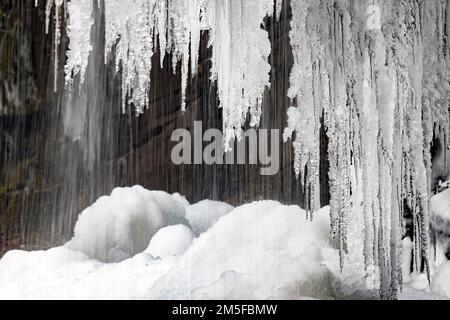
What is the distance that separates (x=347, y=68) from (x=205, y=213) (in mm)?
2140

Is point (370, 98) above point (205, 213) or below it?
above

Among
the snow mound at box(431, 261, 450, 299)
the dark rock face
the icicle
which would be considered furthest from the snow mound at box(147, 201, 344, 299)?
the icicle

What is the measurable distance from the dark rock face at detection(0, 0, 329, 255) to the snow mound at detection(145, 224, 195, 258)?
432 mm

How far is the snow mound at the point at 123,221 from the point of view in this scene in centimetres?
417

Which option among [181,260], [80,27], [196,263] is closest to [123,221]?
[181,260]

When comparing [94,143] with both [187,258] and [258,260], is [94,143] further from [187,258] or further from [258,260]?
[258,260]

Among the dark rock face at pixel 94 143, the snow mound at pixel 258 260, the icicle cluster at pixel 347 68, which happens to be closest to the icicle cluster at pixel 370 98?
the icicle cluster at pixel 347 68

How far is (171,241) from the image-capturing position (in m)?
4.10

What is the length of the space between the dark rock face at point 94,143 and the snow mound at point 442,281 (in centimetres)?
115

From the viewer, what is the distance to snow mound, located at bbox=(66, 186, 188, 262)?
4172mm

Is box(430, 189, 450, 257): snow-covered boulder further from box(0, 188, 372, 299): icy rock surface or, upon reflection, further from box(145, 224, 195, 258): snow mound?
box(145, 224, 195, 258): snow mound

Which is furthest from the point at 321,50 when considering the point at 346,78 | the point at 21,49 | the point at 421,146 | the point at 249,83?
the point at 21,49

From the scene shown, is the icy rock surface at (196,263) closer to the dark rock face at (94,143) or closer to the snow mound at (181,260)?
the snow mound at (181,260)

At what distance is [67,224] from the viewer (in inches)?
171
